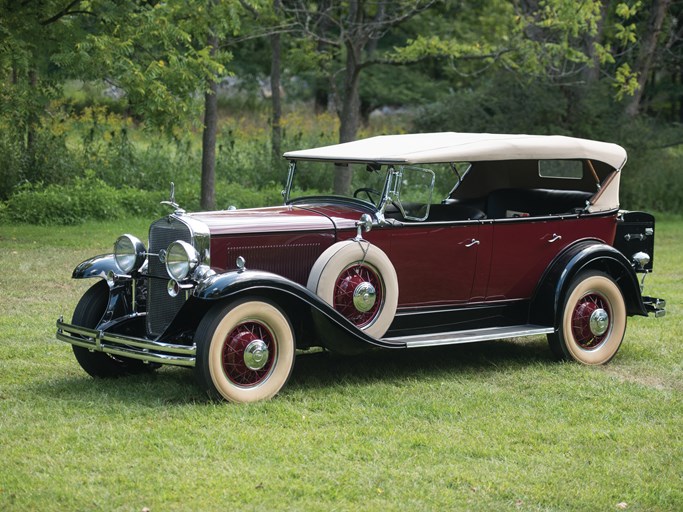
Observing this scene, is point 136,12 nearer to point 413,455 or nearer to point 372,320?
point 372,320

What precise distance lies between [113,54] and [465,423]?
8.39 meters

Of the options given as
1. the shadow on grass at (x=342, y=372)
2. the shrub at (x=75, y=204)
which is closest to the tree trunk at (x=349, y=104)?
the shrub at (x=75, y=204)

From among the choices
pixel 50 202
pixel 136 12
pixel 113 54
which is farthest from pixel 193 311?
pixel 50 202

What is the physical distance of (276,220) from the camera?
22.1ft

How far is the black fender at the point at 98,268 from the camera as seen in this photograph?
6844 millimetres

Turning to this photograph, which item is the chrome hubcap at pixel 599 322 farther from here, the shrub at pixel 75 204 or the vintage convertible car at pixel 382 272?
→ the shrub at pixel 75 204

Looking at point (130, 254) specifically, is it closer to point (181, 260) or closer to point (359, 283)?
point (181, 260)

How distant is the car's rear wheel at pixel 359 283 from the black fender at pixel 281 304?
144 millimetres

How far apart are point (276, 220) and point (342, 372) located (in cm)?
127

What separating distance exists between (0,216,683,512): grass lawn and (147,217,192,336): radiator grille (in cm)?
43

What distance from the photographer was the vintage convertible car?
6246mm

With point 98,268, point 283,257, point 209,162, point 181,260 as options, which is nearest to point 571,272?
point 283,257

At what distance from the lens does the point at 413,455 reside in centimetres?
527

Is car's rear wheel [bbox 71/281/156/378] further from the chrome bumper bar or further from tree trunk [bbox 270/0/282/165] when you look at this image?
tree trunk [bbox 270/0/282/165]
